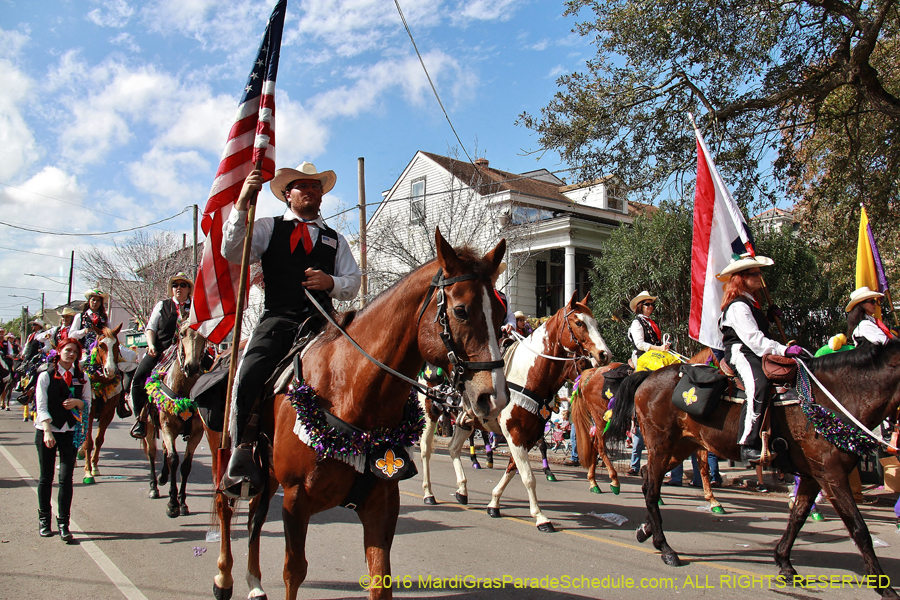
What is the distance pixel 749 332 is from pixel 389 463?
3.59 meters

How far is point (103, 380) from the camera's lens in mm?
10555

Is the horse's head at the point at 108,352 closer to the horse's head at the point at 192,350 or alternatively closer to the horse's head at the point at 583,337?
the horse's head at the point at 192,350

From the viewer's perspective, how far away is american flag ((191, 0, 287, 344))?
421 cm

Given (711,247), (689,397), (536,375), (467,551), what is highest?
(711,247)

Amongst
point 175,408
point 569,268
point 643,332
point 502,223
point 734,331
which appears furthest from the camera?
point 569,268

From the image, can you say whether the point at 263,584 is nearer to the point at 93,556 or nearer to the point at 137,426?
the point at 93,556

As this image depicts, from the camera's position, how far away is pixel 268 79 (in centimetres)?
422

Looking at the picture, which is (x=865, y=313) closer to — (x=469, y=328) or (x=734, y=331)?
(x=734, y=331)

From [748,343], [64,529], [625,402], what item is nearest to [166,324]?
[64,529]

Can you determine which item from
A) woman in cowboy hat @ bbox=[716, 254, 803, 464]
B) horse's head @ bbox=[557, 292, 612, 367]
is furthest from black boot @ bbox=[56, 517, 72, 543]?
woman in cowboy hat @ bbox=[716, 254, 803, 464]

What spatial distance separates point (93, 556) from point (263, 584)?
1895mm

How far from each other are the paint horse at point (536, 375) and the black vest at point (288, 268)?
3696 millimetres

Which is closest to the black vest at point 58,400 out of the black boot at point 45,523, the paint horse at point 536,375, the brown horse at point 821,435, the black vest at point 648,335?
the black boot at point 45,523

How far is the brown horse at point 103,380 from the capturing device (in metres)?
10.2
